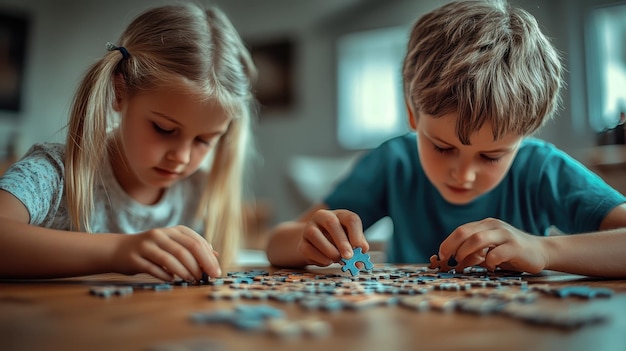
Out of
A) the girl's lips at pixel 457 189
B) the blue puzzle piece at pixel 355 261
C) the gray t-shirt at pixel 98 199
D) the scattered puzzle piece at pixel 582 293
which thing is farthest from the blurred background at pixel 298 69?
the scattered puzzle piece at pixel 582 293

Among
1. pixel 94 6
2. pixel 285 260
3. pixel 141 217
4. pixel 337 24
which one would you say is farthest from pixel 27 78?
pixel 285 260

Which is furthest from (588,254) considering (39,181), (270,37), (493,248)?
(270,37)

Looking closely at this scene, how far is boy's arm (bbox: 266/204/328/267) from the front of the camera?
4.53ft

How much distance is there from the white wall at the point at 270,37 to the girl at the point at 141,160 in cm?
337

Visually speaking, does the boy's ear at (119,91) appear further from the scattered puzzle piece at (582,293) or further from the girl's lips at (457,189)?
the scattered puzzle piece at (582,293)

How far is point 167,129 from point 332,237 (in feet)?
1.68

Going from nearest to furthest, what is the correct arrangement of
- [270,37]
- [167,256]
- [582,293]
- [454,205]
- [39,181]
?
[582,293] < [167,256] < [39,181] < [454,205] < [270,37]

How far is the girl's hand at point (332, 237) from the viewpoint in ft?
3.66

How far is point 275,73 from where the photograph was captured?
6.01 metres

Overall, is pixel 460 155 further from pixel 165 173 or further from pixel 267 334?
pixel 267 334

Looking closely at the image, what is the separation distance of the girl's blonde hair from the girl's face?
1.2 inches

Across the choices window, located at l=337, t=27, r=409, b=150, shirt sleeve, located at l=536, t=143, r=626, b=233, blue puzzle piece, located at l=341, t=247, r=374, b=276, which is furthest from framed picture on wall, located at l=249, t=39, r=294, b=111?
blue puzzle piece, located at l=341, t=247, r=374, b=276

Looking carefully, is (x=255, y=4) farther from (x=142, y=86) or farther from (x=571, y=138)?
(x=142, y=86)

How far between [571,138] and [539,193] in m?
3.30
